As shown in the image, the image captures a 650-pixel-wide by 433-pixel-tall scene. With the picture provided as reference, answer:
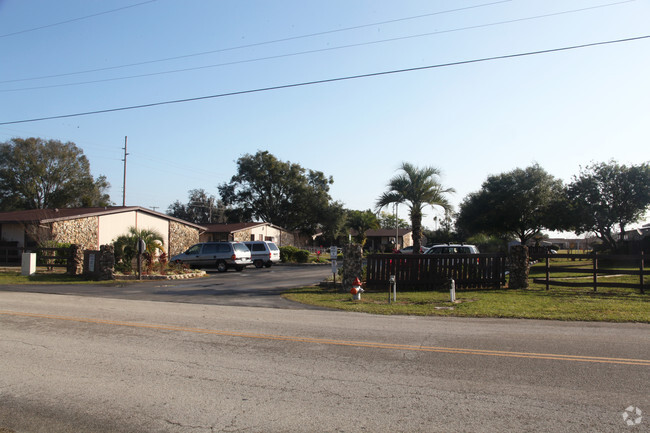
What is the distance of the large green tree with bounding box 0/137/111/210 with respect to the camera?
62312mm

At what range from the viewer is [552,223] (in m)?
39.3

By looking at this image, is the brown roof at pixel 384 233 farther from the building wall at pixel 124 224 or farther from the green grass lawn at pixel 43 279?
the green grass lawn at pixel 43 279

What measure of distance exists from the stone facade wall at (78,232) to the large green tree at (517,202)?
32.2 m

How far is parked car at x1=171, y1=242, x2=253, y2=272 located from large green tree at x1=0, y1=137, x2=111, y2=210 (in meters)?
42.0

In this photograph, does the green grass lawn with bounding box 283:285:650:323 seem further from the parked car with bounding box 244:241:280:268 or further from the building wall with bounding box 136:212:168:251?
the building wall with bounding box 136:212:168:251

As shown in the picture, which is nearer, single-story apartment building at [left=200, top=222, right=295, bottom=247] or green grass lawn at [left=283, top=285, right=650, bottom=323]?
green grass lawn at [left=283, top=285, right=650, bottom=323]

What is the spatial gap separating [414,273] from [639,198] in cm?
2672

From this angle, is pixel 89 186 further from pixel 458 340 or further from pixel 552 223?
pixel 458 340

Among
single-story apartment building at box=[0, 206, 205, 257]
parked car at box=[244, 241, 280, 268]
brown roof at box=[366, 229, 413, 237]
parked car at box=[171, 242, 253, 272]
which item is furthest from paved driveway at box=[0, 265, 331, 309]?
brown roof at box=[366, 229, 413, 237]

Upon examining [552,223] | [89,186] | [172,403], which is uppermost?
[89,186]

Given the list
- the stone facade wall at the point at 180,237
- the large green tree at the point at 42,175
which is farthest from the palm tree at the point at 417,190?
the large green tree at the point at 42,175

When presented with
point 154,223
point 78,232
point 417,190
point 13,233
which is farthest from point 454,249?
point 13,233

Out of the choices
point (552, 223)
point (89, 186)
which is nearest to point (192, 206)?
point (89, 186)

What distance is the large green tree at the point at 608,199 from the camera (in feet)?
116
